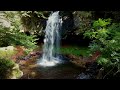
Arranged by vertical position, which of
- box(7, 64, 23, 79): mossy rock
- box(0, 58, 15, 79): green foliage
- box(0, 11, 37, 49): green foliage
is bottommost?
box(7, 64, 23, 79): mossy rock

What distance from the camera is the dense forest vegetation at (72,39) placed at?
815cm

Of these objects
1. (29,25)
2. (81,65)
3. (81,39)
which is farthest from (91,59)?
(29,25)

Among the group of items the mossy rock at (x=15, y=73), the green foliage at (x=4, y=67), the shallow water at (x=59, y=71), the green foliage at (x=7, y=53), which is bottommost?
the shallow water at (x=59, y=71)

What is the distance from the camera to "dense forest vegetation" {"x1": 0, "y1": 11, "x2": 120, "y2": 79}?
26.7 feet

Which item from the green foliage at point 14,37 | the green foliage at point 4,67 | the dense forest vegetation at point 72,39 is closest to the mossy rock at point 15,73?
the dense forest vegetation at point 72,39

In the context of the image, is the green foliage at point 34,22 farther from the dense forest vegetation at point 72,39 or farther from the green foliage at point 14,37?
the green foliage at point 14,37

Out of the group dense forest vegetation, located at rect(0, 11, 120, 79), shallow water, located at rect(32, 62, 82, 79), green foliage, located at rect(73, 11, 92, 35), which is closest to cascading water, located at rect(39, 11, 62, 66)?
dense forest vegetation, located at rect(0, 11, 120, 79)

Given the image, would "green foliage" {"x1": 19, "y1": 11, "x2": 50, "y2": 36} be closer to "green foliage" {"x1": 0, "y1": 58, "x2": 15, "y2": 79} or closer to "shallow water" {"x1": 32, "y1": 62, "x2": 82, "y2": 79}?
"shallow water" {"x1": 32, "y1": 62, "x2": 82, "y2": 79}

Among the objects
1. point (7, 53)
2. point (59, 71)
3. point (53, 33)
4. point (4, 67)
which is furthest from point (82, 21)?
point (4, 67)

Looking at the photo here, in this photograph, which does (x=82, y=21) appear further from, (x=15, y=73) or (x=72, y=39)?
(x=15, y=73)

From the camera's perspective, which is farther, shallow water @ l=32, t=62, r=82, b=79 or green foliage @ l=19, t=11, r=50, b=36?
green foliage @ l=19, t=11, r=50, b=36

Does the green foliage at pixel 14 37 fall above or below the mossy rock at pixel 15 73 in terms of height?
above

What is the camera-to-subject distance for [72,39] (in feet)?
48.0
